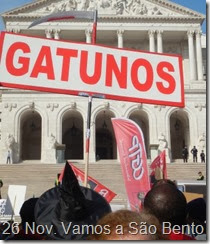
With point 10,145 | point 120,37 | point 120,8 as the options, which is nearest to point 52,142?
point 10,145

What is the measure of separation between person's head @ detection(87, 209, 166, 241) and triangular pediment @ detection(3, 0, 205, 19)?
4931 cm

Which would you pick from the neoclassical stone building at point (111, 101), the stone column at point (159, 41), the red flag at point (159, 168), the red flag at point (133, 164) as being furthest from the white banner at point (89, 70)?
the stone column at point (159, 41)

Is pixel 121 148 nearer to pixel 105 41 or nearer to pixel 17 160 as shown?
pixel 17 160

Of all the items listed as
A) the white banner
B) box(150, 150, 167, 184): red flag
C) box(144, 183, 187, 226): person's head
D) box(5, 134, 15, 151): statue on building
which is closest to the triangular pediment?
box(5, 134, 15, 151): statue on building

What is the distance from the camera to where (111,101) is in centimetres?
4547

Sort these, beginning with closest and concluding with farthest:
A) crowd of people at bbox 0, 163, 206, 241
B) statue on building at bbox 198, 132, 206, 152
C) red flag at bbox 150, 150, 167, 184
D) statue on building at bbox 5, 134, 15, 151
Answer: crowd of people at bbox 0, 163, 206, 241, red flag at bbox 150, 150, 167, 184, statue on building at bbox 5, 134, 15, 151, statue on building at bbox 198, 132, 206, 152

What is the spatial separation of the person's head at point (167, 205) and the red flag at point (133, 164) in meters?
3.98

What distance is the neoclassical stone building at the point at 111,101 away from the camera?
45000mm

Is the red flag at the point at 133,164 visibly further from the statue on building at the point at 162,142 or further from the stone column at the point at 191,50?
the stone column at the point at 191,50

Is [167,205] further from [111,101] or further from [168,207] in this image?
[111,101]

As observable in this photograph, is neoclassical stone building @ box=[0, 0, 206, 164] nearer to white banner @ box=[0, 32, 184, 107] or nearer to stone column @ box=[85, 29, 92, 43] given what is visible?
stone column @ box=[85, 29, 92, 43]

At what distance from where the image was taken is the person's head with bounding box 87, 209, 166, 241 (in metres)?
2.50

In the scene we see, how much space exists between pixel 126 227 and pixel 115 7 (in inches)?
1991

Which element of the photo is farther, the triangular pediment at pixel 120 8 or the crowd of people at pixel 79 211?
the triangular pediment at pixel 120 8
